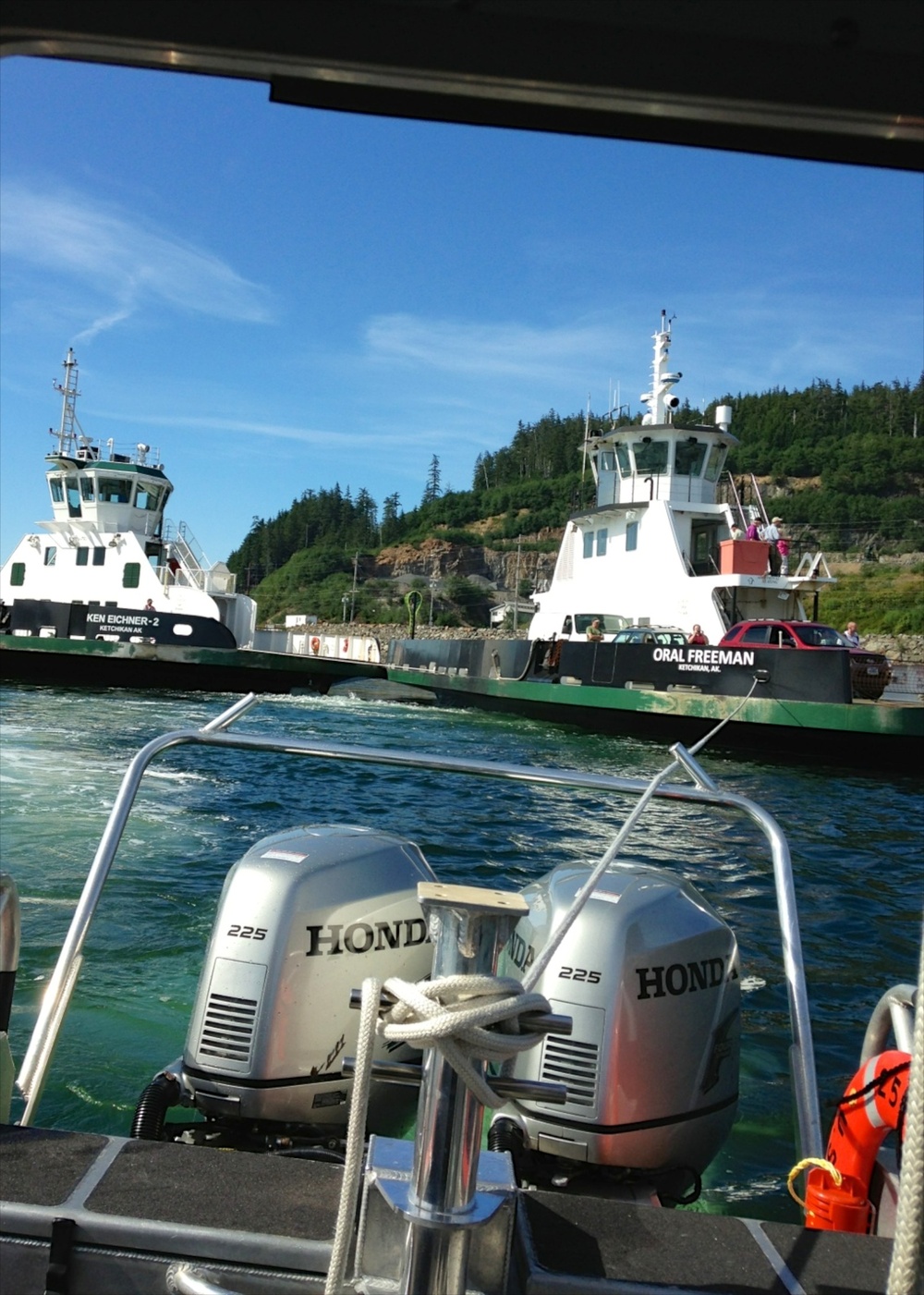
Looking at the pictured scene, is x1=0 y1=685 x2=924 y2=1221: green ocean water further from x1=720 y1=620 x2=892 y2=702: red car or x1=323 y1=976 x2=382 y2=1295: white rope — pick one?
x1=720 y1=620 x2=892 y2=702: red car

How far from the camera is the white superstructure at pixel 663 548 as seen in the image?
18.5 m

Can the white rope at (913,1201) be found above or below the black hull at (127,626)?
below

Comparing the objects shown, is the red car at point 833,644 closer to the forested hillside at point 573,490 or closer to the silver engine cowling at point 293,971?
the silver engine cowling at point 293,971

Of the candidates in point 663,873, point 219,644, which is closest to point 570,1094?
point 663,873

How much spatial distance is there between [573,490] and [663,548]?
273 feet

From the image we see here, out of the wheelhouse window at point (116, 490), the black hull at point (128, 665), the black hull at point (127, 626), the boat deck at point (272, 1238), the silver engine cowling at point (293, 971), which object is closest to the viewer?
the boat deck at point (272, 1238)

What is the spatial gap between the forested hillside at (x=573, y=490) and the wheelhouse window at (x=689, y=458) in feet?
244

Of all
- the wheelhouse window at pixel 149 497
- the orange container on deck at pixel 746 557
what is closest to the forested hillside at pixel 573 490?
the wheelhouse window at pixel 149 497

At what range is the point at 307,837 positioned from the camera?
2.63m

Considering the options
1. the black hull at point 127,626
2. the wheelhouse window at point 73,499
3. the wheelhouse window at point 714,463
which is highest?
the wheelhouse window at point 714,463

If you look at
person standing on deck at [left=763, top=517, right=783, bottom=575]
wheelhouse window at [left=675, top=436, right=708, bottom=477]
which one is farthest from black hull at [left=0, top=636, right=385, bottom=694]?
person standing on deck at [left=763, top=517, right=783, bottom=575]

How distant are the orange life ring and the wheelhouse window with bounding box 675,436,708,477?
2030cm

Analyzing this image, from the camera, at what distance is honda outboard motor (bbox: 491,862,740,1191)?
2.09 m

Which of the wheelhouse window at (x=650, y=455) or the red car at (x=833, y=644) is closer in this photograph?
the red car at (x=833, y=644)
